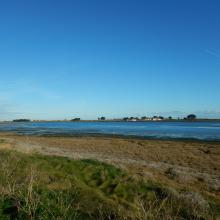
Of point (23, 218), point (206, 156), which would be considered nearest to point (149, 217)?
point (23, 218)

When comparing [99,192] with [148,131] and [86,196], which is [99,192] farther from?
[148,131]

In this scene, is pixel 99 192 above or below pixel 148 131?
below

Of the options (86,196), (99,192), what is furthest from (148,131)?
(86,196)

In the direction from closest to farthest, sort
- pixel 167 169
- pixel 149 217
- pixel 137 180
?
pixel 149 217, pixel 137 180, pixel 167 169

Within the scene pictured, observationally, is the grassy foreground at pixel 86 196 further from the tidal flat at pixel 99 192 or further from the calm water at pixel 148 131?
the calm water at pixel 148 131

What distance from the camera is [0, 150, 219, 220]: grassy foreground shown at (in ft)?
26.5

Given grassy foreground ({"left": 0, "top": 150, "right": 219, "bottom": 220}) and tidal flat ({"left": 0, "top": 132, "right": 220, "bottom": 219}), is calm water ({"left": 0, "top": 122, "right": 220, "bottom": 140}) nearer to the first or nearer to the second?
tidal flat ({"left": 0, "top": 132, "right": 220, "bottom": 219})

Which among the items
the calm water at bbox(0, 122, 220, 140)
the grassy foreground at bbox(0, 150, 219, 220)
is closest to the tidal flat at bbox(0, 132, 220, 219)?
the grassy foreground at bbox(0, 150, 219, 220)

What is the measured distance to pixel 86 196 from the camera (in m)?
12.3

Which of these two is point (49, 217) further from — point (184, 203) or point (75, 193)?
point (184, 203)

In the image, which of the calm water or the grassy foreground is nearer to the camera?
the grassy foreground

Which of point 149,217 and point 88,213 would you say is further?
point 88,213

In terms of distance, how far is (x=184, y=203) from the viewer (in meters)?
12.1

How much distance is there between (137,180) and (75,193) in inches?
173
